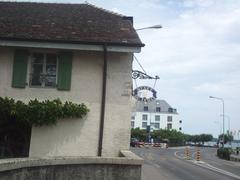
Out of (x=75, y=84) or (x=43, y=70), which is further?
(x=43, y=70)

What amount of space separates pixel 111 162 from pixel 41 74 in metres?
6.67

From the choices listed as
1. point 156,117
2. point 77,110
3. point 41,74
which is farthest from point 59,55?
point 156,117

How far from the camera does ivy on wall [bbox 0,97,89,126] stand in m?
16.2

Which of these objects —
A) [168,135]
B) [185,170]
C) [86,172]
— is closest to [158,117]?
[168,135]

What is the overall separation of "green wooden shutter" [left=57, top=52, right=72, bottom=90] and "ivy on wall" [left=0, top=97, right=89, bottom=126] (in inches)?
26.7

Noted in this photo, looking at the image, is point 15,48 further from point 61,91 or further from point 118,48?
point 118,48

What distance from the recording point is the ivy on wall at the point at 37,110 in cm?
1622

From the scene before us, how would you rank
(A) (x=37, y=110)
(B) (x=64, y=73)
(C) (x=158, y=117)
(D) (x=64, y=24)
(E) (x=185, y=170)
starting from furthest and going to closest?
(C) (x=158, y=117) → (E) (x=185, y=170) → (D) (x=64, y=24) → (B) (x=64, y=73) → (A) (x=37, y=110)

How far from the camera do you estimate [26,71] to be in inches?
667

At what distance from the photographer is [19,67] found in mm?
16891

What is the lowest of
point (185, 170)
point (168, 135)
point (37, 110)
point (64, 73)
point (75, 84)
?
point (185, 170)

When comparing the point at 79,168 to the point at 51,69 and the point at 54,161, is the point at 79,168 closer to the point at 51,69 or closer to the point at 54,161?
the point at 54,161

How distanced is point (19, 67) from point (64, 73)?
1577 mm

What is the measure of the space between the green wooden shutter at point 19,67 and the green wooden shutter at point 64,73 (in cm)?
121
